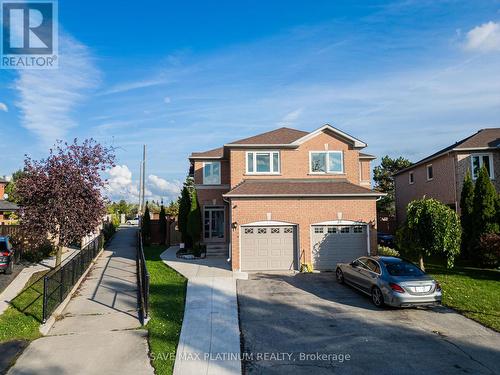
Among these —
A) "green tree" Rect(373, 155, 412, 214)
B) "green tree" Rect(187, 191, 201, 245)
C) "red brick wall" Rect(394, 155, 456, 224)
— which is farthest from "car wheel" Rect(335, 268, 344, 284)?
"green tree" Rect(373, 155, 412, 214)

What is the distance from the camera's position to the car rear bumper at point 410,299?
10438 mm

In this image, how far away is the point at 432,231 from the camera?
14.4 m

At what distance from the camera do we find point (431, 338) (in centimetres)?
879

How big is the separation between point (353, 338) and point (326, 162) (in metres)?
12.7

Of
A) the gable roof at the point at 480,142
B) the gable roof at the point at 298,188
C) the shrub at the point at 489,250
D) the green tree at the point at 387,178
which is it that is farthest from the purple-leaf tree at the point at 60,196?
the green tree at the point at 387,178

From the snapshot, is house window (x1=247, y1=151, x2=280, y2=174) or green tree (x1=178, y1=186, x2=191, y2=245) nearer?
house window (x1=247, y1=151, x2=280, y2=174)

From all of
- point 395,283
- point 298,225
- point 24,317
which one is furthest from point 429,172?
point 24,317

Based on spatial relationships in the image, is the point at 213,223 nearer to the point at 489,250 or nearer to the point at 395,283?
the point at 395,283

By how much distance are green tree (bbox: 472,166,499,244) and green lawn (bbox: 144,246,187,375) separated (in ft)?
48.9

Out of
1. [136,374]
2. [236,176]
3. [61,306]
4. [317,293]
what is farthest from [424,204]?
[61,306]

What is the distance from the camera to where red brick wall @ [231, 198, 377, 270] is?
17.0m

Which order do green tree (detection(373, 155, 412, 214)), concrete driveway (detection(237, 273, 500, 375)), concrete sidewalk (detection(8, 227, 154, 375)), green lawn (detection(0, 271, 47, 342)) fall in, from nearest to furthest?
concrete sidewalk (detection(8, 227, 154, 375)) → concrete driveway (detection(237, 273, 500, 375)) → green lawn (detection(0, 271, 47, 342)) → green tree (detection(373, 155, 412, 214))

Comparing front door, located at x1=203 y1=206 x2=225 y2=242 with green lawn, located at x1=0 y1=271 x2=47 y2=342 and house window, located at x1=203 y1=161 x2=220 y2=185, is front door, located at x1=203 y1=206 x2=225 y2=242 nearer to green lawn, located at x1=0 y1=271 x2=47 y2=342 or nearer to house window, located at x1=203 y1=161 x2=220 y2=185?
house window, located at x1=203 y1=161 x2=220 y2=185

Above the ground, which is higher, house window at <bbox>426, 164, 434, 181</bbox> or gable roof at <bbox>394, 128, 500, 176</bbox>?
gable roof at <bbox>394, 128, 500, 176</bbox>
